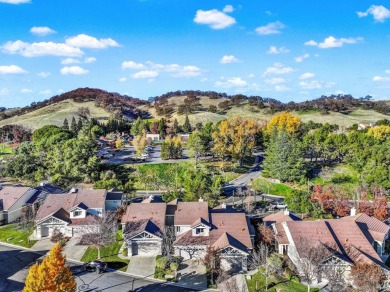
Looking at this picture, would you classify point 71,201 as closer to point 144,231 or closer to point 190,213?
Answer: point 144,231

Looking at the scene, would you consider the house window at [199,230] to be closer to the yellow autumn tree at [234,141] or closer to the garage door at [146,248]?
the garage door at [146,248]

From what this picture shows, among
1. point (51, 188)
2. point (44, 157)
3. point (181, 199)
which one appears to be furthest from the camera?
point (44, 157)

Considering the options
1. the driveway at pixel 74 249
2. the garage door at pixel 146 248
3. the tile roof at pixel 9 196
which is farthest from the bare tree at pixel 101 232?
the tile roof at pixel 9 196

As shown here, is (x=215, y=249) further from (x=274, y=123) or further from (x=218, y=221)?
(x=274, y=123)

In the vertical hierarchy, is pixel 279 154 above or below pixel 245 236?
above

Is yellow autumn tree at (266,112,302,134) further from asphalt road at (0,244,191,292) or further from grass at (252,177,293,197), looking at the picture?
asphalt road at (0,244,191,292)

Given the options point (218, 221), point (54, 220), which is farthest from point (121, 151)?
point (218, 221)

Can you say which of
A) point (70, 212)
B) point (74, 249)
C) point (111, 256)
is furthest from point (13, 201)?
point (111, 256)
